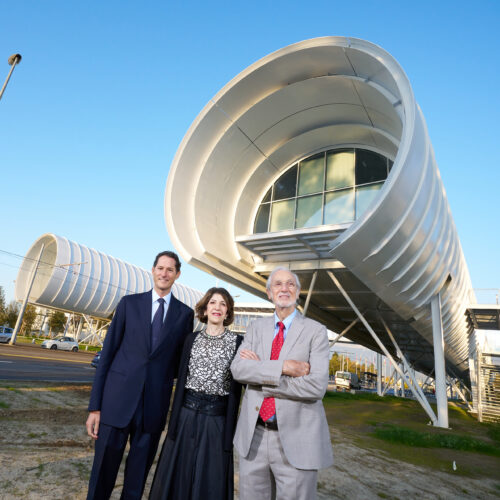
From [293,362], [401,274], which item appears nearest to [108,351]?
[293,362]

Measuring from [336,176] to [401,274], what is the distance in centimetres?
448

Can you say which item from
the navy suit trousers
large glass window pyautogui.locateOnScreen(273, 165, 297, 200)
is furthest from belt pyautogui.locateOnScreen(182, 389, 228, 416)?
large glass window pyautogui.locateOnScreen(273, 165, 297, 200)

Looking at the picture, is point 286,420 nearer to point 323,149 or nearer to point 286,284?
point 286,284

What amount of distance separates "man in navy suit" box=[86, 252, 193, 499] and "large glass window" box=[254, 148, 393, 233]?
8656 mm

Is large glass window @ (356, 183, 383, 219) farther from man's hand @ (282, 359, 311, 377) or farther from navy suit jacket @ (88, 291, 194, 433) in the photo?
man's hand @ (282, 359, 311, 377)

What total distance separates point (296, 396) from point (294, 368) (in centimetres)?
16

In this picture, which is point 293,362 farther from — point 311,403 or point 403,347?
point 403,347

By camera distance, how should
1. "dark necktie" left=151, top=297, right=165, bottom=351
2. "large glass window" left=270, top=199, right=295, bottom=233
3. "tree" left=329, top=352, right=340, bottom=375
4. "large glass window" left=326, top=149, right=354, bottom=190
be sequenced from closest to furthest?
"dark necktie" left=151, top=297, right=165, bottom=351 < "large glass window" left=326, top=149, right=354, bottom=190 < "large glass window" left=270, top=199, right=295, bottom=233 < "tree" left=329, top=352, right=340, bottom=375

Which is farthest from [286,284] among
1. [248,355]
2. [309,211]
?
[309,211]

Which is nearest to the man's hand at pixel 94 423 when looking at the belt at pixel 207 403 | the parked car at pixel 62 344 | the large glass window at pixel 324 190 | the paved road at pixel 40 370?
the belt at pixel 207 403

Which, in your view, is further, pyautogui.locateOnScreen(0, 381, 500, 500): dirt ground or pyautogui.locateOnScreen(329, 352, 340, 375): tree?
pyautogui.locateOnScreen(329, 352, 340, 375): tree

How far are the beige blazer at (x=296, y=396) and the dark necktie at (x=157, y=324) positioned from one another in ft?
2.83

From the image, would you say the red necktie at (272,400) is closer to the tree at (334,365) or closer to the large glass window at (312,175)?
the large glass window at (312,175)

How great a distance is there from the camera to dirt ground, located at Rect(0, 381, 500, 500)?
296 centimetres
